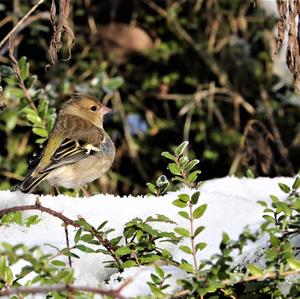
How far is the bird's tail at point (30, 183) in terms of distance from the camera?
4.11 m

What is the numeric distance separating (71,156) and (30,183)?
1.48 feet

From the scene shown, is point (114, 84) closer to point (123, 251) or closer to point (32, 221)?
point (32, 221)

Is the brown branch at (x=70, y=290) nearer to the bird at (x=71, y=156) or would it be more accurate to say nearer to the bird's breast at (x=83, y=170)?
the bird at (x=71, y=156)

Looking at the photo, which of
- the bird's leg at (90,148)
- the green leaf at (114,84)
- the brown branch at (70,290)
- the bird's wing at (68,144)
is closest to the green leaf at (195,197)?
the brown branch at (70,290)

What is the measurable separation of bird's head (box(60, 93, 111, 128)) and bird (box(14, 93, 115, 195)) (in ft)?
0.21

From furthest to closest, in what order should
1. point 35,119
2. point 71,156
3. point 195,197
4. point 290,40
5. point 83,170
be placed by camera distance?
point 83,170
point 71,156
point 35,119
point 290,40
point 195,197

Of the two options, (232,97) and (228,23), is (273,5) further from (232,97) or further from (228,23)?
(232,97)

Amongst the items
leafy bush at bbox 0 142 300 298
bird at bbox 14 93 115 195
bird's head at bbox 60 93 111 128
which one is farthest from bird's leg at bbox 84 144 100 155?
leafy bush at bbox 0 142 300 298

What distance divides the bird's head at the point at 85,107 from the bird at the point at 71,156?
2.5 inches

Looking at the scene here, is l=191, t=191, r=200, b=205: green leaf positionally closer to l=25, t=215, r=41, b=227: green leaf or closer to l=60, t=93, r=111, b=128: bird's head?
l=25, t=215, r=41, b=227: green leaf

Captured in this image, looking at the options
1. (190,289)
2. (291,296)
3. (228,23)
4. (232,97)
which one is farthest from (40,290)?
(228,23)

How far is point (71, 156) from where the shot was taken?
184 inches

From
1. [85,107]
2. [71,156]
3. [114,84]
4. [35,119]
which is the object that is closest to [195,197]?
[35,119]

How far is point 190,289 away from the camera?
1799mm
